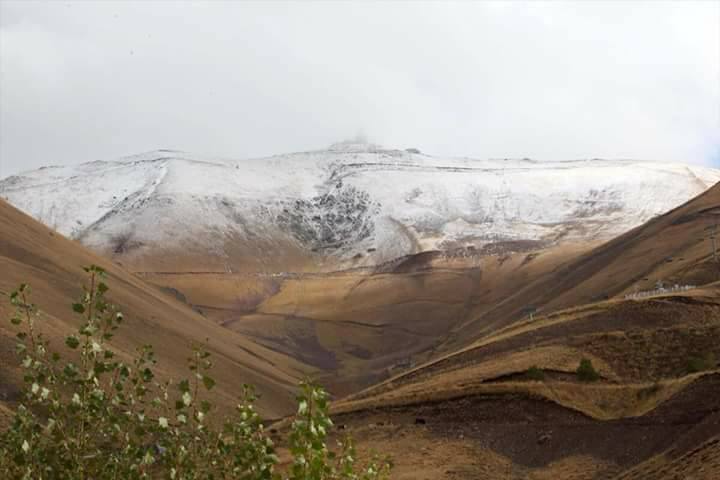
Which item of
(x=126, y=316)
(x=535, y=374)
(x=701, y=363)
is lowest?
(x=126, y=316)

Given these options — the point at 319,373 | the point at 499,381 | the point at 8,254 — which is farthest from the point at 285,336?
the point at 499,381

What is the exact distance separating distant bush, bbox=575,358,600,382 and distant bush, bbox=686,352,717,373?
4.08m

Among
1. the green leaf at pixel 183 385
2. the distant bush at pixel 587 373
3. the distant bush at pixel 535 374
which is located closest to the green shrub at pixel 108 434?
the green leaf at pixel 183 385

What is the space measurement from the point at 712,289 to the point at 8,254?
43.8m

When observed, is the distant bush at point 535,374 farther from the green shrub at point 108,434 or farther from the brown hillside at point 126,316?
the green shrub at point 108,434

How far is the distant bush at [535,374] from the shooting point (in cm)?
4538

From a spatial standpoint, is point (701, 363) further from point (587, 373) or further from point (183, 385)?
point (183, 385)

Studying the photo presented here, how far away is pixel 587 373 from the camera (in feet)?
149

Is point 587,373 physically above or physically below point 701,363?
below

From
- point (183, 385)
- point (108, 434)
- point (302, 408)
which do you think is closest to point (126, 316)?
point (108, 434)

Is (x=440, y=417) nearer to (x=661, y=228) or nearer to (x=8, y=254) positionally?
(x=8, y=254)

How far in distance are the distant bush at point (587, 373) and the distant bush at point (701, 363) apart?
4082mm

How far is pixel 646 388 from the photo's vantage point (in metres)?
42.6

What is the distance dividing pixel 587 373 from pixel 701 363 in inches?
196
